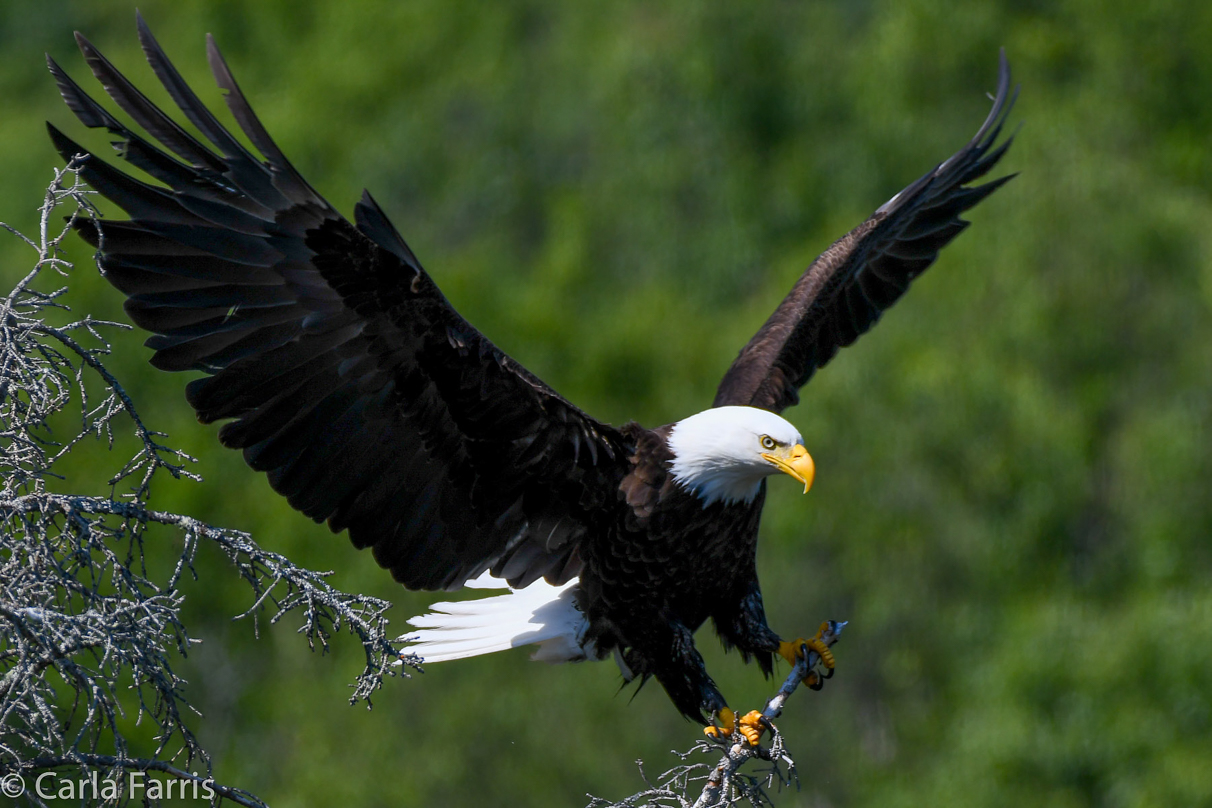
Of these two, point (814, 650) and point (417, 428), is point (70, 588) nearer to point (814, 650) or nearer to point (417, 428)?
point (417, 428)

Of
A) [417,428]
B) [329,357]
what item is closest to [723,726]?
[417,428]

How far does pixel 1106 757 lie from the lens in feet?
51.8

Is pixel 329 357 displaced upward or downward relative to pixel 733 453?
downward

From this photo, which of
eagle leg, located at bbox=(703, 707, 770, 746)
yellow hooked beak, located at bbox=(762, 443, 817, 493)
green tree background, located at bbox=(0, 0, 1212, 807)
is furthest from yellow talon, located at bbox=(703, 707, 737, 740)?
green tree background, located at bbox=(0, 0, 1212, 807)

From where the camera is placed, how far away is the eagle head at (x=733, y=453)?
183 inches

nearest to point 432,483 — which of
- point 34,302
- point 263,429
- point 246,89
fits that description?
point 263,429

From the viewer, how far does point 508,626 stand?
5266 millimetres

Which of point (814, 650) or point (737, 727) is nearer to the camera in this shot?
point (737, 727)

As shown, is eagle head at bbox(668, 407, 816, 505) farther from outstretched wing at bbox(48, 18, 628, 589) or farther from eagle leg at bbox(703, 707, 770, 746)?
eagle leg at bbox(703, 707, 770, 746)

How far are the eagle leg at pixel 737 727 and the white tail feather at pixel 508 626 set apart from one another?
0.54m

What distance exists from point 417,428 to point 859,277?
8.37 ft

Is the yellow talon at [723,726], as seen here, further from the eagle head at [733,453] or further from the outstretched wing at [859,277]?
the outstretched wing at [859,277]

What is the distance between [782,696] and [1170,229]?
15672 mm

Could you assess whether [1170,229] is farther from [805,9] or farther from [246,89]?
[246,89]
